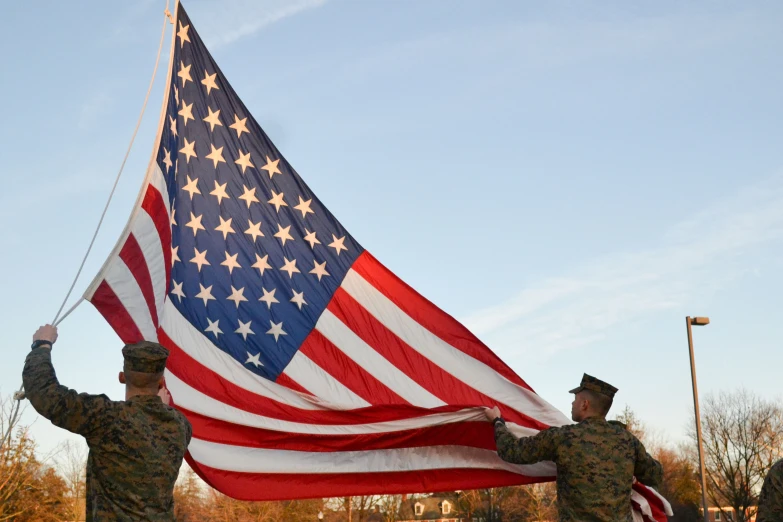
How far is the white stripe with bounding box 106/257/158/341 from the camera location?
6.57m

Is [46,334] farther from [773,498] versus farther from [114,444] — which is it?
[773,498]

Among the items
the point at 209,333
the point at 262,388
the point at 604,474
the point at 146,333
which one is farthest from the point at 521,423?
the point at 146,333

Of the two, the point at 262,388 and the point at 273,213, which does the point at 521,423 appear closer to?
the point at 262,388

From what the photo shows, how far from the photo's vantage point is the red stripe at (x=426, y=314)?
784 cm

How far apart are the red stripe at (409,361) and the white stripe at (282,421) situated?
0.88ft

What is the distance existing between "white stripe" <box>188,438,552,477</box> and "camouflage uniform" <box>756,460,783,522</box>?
6.50 ft

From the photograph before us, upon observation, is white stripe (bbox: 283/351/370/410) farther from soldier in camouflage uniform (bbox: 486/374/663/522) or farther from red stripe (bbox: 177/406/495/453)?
soldier in camouflage uniform (bbox: 486/374/663/522)

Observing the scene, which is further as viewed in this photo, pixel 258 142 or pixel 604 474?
pixel 258 142

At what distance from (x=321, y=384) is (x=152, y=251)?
5.92 feet

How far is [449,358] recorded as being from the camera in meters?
7.87

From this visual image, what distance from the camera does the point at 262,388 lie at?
23.9 feet

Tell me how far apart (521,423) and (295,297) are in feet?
7.49

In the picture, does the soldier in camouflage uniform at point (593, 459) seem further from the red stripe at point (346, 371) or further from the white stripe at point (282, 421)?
the red stripe at point (346, 371)

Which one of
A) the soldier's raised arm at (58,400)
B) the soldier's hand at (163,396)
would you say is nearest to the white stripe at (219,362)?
the soldier's hand at (163,396)
